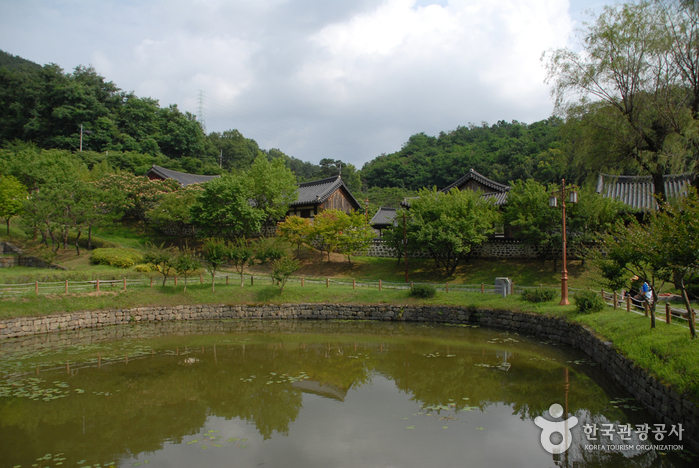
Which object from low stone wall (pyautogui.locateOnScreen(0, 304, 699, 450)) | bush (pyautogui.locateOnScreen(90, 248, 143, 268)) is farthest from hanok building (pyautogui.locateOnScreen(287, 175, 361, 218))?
low stone wall (pyautogui.locateOnScreen(0, 304, 699, 450))

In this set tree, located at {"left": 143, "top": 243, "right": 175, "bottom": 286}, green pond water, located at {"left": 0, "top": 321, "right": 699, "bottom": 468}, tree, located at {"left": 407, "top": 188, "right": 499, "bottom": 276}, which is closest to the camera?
green pond water, located at {"left": 0, "top": 321, "right": 699, "bottom": 468}

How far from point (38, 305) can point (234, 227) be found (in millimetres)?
14188

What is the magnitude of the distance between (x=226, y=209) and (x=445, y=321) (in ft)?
57.7

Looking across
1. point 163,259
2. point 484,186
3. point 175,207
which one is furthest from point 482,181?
point 163,259

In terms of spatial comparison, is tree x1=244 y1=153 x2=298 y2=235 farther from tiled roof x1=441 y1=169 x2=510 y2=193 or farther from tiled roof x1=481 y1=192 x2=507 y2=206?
tiled roof x1=481 y1=192 x2=507 y2=206

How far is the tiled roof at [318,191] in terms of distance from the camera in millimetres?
35688

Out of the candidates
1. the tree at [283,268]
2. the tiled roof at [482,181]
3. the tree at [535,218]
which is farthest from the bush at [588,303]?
the tiled roof at [482,181]

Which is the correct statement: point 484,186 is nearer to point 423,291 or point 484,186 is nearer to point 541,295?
point 423,291

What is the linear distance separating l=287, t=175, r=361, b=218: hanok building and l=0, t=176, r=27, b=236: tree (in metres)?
18.9

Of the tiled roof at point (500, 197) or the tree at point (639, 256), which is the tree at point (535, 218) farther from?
the tree at point (639, 256)

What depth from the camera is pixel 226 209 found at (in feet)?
98.3

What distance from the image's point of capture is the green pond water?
284 inches

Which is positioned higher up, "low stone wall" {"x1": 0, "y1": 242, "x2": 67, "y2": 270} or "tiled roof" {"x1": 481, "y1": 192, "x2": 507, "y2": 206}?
"tiled roof" {"x1": 481, "y1": 192, "x2": 507, "y2": 206}

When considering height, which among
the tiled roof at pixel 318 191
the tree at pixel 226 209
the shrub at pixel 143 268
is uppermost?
Result: the tiled roof at pixel 318 191
